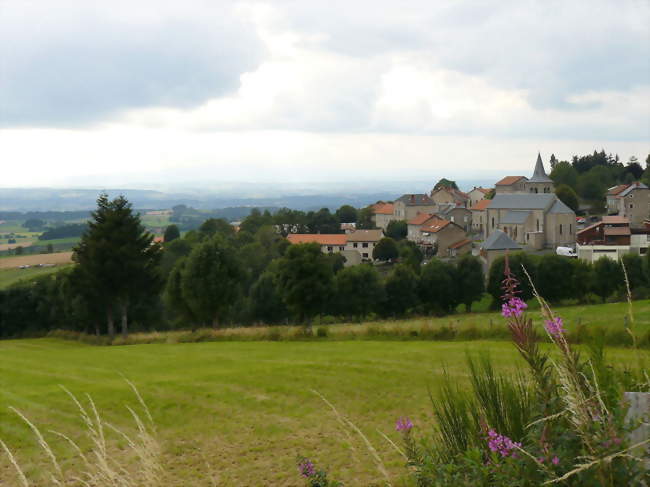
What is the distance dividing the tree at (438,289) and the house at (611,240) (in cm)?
2027

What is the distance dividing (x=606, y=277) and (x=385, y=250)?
39.4 metres

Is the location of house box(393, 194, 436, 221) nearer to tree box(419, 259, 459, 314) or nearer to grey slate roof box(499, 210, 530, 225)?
grey slate roof box(499, 210, 530, 225)

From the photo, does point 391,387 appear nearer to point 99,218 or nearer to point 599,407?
point 599,407

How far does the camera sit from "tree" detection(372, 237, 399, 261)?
85.4 metres

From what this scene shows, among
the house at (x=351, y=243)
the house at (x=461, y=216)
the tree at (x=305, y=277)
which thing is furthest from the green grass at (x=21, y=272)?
the house at (x=461, y=216)

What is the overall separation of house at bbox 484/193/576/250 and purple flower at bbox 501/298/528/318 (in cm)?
7731

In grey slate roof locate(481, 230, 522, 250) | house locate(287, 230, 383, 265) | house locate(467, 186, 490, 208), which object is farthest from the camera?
house locate(467, 186, 490, 208)

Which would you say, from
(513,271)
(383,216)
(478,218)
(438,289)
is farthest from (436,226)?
(438,289)

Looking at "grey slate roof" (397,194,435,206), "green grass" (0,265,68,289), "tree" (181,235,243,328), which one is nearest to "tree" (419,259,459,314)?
"tree" (181,235,243,328)

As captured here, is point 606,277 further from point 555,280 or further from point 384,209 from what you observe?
A: point 384,209

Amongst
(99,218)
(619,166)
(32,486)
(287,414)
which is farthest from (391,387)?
(619,166)

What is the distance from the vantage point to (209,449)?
9695 mm

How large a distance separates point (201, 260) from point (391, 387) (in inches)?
785

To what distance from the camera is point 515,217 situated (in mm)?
82062
